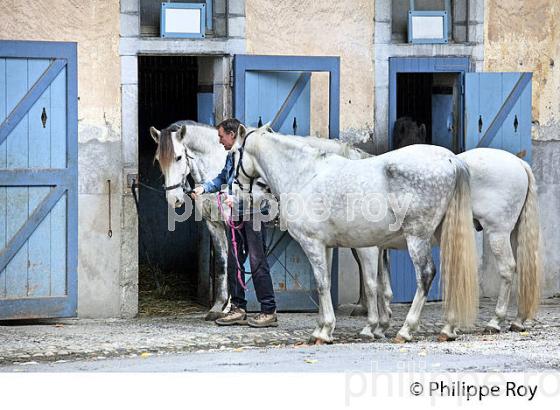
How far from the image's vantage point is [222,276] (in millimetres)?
13523

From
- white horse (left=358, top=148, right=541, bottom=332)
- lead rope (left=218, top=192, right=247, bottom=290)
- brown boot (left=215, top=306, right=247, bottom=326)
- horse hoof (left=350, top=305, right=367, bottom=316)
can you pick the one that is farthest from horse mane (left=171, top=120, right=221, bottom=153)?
white horse (left=358, top=148, right=541, bottom=332)

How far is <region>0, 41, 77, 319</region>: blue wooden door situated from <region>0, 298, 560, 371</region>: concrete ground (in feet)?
1.16

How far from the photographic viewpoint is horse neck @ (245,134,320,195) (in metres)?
11.8

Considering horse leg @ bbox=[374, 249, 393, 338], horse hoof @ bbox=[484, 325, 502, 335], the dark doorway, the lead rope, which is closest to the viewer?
horse leg @ bbox=[374, 249, 393, 338]

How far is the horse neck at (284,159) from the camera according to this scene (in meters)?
11.8

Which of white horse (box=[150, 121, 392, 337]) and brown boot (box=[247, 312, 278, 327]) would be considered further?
brown boot (box=[247, 312, 278, 327])

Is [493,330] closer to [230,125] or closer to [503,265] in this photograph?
[503,265]

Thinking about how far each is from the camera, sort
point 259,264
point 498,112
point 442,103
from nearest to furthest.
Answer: point 259,264
point 498,112
point 442,103

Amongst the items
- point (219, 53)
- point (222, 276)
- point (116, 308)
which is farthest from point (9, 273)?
point (219, 53)

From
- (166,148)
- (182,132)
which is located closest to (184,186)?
(166,148)

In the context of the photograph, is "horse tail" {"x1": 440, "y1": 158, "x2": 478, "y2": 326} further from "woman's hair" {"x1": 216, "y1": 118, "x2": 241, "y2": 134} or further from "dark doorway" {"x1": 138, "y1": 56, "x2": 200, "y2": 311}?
"dark doorway" {"x1": 138, "y1": 56, "x2": 200, "y2": 311}

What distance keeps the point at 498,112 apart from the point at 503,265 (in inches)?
83.7

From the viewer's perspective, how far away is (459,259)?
11.5m

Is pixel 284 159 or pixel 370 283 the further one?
pixel 370 283
